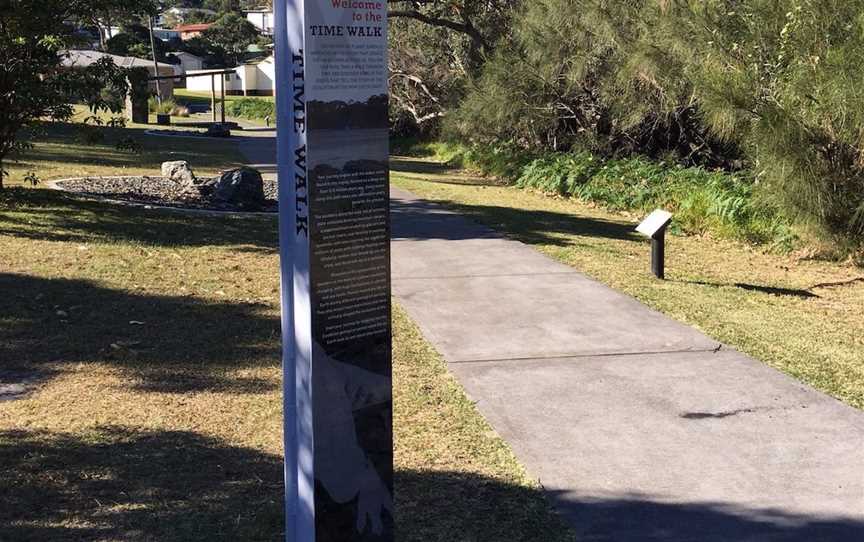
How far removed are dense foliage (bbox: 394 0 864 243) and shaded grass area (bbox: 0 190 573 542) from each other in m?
4.77

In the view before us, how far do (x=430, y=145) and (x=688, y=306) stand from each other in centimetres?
2294

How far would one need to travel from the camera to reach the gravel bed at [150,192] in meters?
14.4

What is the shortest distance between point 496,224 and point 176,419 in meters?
8.66

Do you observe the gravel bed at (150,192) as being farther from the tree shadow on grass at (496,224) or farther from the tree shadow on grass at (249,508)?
the tree shadow on grass at (249,508)

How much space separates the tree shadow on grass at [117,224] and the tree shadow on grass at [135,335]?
8.06ft

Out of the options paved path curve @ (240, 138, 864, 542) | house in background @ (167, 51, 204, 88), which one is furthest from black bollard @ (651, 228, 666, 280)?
house in background @ (167, 51, 204, 88)

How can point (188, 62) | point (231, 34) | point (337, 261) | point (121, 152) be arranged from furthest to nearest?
1. point (231, 34)
2. point (188, 62)
3. point (121, 152)
4. point (337, 261)

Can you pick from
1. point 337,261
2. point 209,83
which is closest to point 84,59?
point 337,261

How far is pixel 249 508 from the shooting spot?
14.3 feet

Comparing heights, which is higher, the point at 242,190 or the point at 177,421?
the point at 242,190

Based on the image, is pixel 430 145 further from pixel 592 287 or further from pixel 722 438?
pixel 722 438

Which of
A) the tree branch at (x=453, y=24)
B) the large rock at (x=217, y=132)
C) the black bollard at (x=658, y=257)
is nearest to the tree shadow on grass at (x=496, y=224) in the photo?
the black bollard at (x=658, y=257)

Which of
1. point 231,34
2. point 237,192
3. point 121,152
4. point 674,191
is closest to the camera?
point 237,192

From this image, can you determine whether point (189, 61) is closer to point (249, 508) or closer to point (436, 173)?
point (436, 173)
